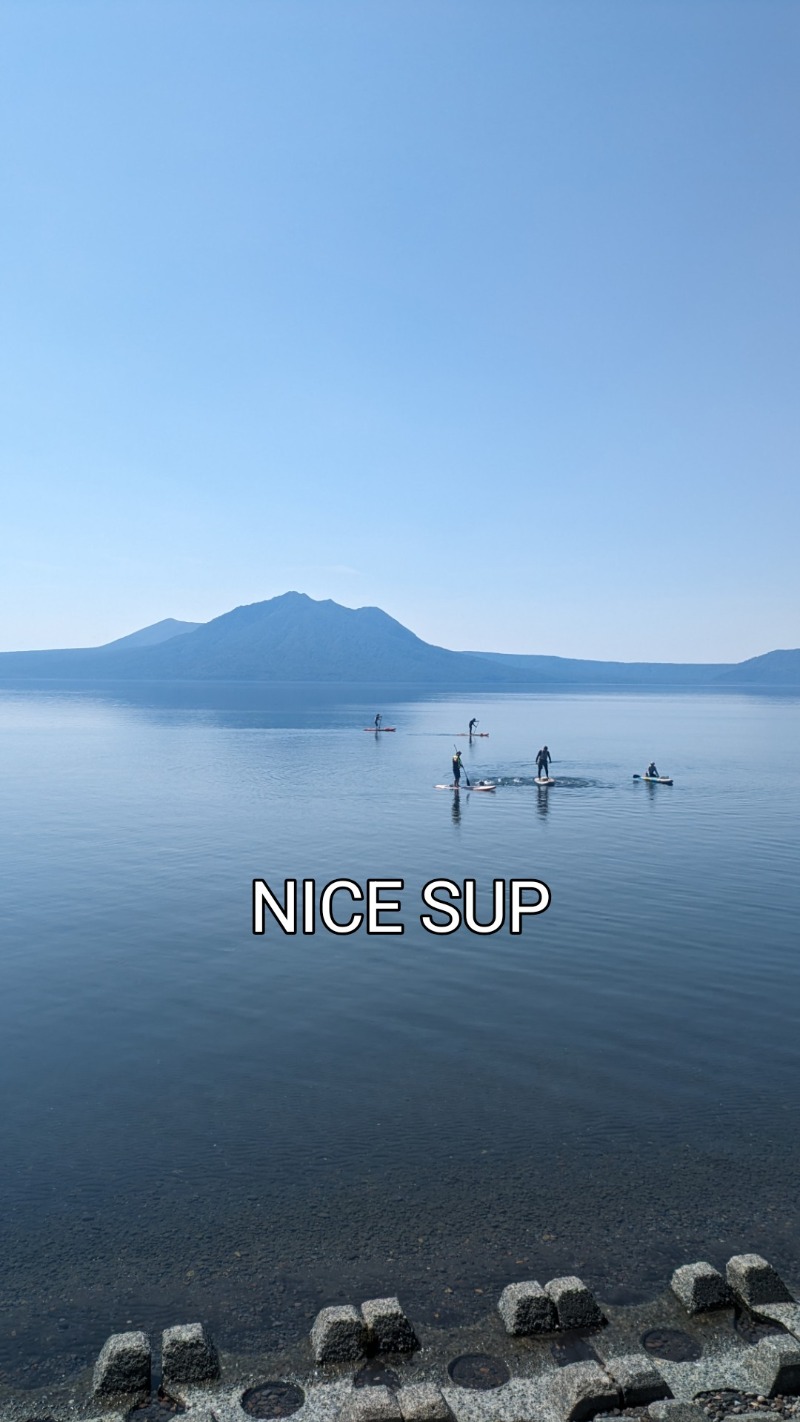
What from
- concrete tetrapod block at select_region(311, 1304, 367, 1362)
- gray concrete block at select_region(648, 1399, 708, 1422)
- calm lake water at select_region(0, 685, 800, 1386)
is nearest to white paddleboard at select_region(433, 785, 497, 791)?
calm lake water at select_region(0, 685, 800, 1386)

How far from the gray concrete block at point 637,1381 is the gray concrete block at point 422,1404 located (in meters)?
2.22

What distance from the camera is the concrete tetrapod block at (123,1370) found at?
1113 cm

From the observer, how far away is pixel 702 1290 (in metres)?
12.6

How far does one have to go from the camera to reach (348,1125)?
60.7 ft

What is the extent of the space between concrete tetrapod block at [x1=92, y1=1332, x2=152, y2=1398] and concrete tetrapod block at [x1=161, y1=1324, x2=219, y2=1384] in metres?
0.25

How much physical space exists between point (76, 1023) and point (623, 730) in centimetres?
14640

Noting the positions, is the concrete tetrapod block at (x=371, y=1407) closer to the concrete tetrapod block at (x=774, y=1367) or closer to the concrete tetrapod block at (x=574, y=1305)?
the concrete tetrapod block at (x=574, y=1305)

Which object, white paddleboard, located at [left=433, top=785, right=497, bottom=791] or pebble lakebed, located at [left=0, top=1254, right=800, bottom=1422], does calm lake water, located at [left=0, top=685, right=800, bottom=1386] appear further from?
white paddleboard, located at [left=433, top=785, right=497, bottom=791]

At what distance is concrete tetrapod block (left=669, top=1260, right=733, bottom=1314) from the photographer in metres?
12.5

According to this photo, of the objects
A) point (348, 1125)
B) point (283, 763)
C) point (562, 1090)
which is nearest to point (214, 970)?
point (348, 1125)

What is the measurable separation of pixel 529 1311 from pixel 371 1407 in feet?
9.31

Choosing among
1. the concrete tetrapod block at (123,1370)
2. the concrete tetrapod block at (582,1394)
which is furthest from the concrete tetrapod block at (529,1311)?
the concrete tetrapod block at (123,1370)

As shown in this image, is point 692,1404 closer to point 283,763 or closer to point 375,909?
point 375,909

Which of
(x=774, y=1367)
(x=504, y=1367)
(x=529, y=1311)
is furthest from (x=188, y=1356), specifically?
(x=774, y=1367)
